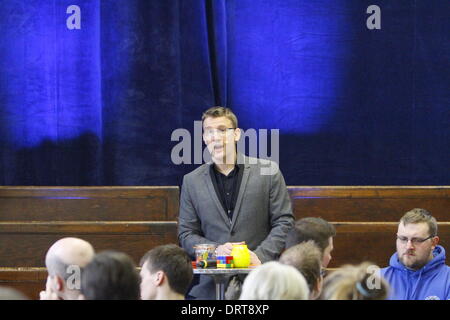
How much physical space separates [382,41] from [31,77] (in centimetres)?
256

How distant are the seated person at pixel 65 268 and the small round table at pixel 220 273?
648mm

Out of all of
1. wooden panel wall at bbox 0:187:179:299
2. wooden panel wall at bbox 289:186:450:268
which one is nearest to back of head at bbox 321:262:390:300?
wooden panel wall at bbox 0:187:179:299

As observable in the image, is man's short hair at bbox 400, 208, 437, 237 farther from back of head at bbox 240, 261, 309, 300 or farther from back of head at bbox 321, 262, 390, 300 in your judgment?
back of head at bbox 240, 261, 309, 300

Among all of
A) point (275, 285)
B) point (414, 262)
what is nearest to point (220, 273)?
point (414, 262)

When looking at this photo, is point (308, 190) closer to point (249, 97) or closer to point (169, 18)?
point (249, 97)

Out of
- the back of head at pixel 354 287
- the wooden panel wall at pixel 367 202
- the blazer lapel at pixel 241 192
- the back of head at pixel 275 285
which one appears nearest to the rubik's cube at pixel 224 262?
the blazer lapel at pixel 241 192

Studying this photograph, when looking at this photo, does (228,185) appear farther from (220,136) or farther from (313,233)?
(313,233)

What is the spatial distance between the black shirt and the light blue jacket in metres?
0.91

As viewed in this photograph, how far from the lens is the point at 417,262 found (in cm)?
407

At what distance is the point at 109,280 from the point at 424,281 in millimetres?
1994

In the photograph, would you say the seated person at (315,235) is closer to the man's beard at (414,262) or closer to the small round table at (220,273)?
the small round table at (220,273)

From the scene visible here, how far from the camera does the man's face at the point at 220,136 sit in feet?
14.1

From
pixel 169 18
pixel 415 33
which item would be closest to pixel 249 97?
pixel 169 18
